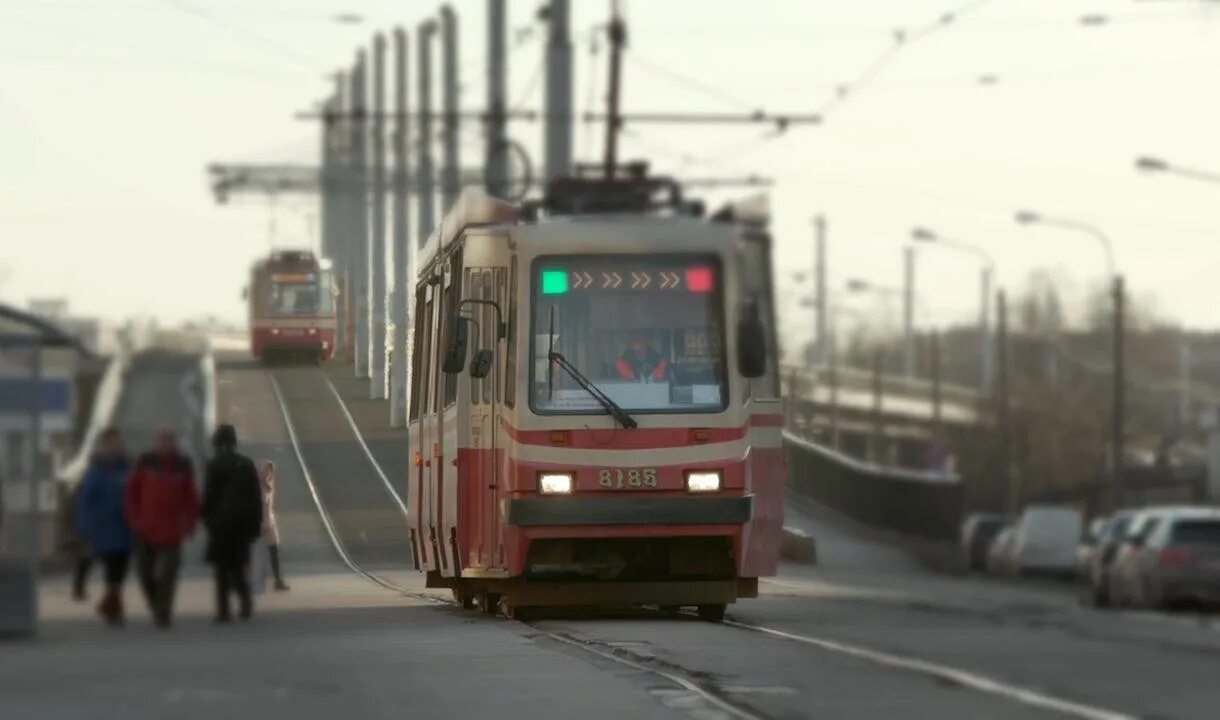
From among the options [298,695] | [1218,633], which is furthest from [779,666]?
[1218,633]

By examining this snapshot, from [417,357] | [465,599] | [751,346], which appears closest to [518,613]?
[465,599]

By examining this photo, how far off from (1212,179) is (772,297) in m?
36.1

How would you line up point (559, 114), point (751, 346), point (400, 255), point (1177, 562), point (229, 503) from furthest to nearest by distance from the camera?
point (400, 255) → point (559, 114) → point (1177, 562) → point (229, 503) → point (751, 346)

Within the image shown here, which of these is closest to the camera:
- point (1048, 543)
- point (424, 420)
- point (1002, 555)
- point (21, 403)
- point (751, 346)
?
point (21, 403)

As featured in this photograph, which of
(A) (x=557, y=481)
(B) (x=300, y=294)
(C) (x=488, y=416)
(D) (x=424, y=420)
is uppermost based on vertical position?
(B) (x=300, y=294)

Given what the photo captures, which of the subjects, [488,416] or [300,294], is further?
[300,294]

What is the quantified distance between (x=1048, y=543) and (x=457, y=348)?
47.2 m

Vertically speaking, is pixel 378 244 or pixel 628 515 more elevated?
pixel 378 244

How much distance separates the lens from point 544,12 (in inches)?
1852

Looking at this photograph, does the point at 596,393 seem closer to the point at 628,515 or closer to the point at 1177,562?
the point at 628,515

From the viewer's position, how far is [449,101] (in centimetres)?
6062

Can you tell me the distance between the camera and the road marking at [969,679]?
13.3m

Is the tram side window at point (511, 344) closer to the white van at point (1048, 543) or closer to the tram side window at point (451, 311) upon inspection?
the tram side window at point (451, 311)

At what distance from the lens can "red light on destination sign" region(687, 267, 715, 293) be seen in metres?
22.8
